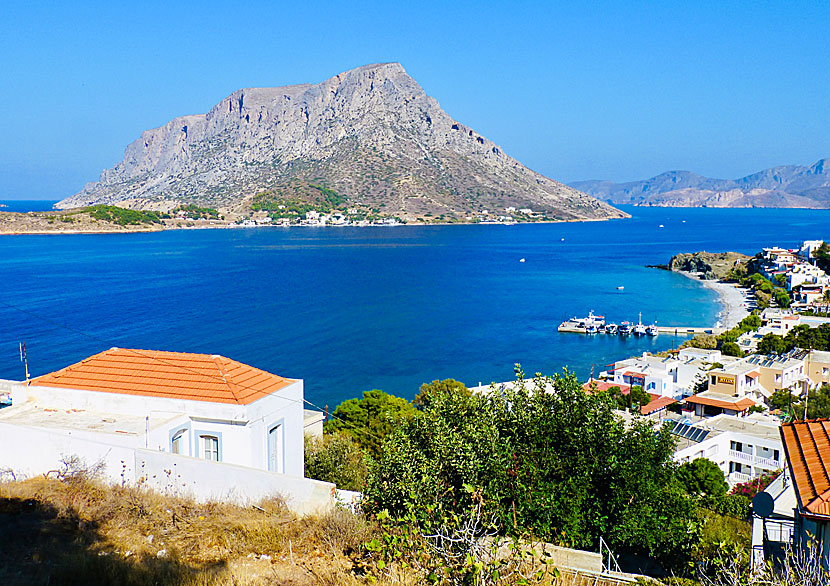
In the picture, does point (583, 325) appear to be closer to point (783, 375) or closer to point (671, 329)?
point (671, 329)

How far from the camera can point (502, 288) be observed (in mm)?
63344

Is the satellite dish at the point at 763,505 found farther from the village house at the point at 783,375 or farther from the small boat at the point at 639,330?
the small boat at the point at 639,330

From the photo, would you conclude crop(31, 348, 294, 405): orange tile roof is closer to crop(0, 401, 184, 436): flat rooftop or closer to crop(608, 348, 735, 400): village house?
crop(0, 401, 184, 436): flat rooftop

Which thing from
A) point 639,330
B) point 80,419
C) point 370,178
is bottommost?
point 639,330

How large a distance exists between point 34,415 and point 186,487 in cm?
326

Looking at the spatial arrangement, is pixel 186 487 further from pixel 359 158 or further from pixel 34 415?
pixel 359 158

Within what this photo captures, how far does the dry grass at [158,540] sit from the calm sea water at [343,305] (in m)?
20.2

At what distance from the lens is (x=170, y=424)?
9.18 m

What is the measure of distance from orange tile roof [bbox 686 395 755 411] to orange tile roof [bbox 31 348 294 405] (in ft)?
56.6

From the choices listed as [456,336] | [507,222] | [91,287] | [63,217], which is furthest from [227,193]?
[456,336]

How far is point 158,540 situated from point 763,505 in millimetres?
6029

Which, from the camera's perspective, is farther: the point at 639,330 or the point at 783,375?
the point at 639,330

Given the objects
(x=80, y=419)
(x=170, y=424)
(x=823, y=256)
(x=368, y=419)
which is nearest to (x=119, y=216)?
(x=823, y=256)

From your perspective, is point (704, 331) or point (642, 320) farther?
point (642, 320)
